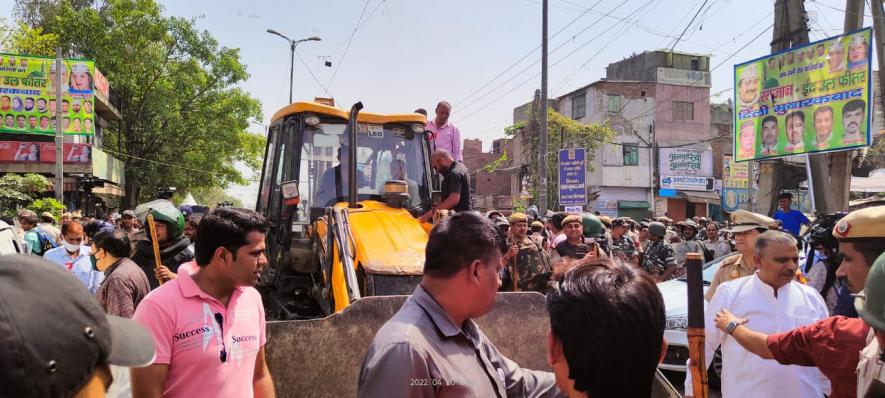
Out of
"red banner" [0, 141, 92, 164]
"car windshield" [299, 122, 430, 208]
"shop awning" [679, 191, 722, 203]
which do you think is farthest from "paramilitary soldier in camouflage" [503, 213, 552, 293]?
"shop awning" [679, 191, 722, 203]

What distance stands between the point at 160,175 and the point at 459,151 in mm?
26362

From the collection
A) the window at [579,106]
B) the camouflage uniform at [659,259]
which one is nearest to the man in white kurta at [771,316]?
the camouflage uniform at [659,259]

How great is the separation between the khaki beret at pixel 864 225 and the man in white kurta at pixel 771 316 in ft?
2.60

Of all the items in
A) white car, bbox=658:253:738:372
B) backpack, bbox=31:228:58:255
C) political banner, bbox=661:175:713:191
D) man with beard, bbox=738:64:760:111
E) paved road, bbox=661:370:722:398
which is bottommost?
paved road, bbox=661:370:722:398

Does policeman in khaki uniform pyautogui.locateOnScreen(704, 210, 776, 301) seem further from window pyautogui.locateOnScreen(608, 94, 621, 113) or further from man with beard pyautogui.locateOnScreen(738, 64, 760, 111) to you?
window pyautogui.locateOnScreen(608, 94, 621, 113)

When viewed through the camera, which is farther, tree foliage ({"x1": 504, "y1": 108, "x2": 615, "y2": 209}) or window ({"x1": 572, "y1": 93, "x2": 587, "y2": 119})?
window ({"x1": 572, "y1": 93, "x2": 587, "y2": 119})

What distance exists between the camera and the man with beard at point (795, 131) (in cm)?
1020

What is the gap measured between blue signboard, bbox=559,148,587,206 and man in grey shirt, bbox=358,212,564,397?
13.8m

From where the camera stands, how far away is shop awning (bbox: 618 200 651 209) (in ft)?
107

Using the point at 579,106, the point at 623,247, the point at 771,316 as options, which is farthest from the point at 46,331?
the point at 579,106

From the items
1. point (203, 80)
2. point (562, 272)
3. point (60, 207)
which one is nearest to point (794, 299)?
point (562, 272)

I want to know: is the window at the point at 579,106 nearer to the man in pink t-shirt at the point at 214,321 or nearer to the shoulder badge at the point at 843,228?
the shoulder badge at the point at 843,228

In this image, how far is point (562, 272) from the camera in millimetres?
1645

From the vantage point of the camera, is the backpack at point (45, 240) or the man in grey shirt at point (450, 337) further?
the backpack at point (45, 240)
